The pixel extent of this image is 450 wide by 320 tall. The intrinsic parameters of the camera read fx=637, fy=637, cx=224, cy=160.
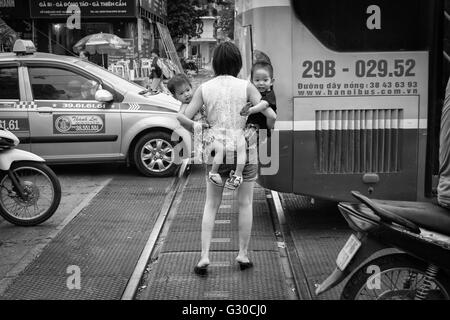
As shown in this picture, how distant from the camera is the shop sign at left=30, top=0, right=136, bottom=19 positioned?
2031cm

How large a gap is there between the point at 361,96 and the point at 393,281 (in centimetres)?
275

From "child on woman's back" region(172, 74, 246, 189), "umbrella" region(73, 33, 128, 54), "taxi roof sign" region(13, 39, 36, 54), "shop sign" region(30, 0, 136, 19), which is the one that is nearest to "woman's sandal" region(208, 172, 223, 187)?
"child on woman's back" region(172, 74, 246, 189)

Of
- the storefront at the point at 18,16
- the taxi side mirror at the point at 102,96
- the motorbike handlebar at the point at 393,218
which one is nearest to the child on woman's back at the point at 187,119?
the motorbike handlebar at the point at 393,218

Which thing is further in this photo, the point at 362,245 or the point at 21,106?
the point at 21,106

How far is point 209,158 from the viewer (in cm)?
482

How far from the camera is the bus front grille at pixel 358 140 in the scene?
5934 mm

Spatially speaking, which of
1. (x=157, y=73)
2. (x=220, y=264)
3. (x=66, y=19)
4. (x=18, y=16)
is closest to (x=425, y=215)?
(x=220, y=264)

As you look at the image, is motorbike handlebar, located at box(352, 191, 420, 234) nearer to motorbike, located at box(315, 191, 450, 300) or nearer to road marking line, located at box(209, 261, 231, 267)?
motorbike, located at box(315, 191, 450, 300)

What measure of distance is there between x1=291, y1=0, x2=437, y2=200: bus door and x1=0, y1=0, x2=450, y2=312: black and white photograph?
13 millimetres

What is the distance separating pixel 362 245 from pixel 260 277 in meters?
1.64
